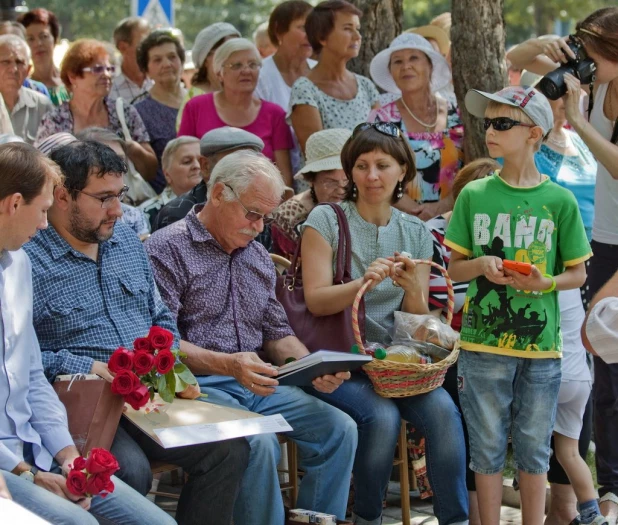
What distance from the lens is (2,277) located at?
3.65 m

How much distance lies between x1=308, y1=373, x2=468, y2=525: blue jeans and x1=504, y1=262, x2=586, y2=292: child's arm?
67 cm

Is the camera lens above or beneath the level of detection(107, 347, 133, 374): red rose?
above

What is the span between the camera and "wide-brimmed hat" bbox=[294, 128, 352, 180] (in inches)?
219

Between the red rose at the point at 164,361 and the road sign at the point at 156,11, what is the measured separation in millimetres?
7147

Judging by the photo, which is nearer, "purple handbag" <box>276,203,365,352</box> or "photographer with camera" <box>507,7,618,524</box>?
"purple handbag" <box>276,203,365,352</box>

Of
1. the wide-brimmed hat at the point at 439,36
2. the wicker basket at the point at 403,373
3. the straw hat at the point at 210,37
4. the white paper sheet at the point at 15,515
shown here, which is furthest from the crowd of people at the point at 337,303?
the wide-brimmed hat at the point at 439,36

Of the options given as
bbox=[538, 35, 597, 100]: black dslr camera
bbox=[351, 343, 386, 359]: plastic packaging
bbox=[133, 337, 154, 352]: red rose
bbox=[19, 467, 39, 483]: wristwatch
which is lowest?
bbox=[19, 467, 39, 483]: wristwatch

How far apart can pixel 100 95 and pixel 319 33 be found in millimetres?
1489

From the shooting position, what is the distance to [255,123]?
673 centimetres

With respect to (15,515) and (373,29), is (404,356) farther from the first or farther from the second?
(373,29)

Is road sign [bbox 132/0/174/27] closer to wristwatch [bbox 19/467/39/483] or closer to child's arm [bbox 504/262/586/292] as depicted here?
child's arm [bbox 504/262/586/292]

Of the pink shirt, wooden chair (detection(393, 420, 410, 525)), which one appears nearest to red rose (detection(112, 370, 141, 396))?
wooden chair (detection(393, 420, 410, 525))

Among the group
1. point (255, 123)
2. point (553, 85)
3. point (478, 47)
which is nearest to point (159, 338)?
point (553, 85)

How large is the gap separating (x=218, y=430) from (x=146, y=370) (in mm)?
384
